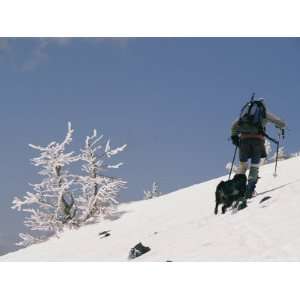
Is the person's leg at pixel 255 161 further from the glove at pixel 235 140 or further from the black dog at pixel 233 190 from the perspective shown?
the glove at pixel 235 140

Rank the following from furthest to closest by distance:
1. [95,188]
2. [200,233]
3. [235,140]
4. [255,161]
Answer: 1. [95,188]
2. [235,140]
3. [255,161]
4. [200,233]

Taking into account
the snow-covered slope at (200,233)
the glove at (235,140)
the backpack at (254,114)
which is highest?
the backpack at (254,114)

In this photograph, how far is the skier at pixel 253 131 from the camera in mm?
9078

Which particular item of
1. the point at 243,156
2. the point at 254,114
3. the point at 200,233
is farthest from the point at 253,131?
the point at 200,233

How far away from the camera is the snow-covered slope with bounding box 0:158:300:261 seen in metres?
7.07

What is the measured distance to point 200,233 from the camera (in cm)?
821

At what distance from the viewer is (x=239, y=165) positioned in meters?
9.42

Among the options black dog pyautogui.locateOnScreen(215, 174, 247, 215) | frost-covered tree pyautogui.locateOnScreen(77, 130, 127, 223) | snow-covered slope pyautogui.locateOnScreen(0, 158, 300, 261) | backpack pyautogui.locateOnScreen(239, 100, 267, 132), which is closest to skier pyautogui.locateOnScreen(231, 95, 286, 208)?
backpack pyautogui.locateOnScreen(239, 100, 267, 132)

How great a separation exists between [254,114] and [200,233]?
7.22ft

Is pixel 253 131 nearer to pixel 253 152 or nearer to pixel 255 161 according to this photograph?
pixel 253 152

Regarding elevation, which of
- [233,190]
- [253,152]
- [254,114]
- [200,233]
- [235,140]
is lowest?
[200,233]

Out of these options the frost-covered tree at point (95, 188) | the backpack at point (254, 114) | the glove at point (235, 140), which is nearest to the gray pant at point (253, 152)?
the glove at point (235, 140)
